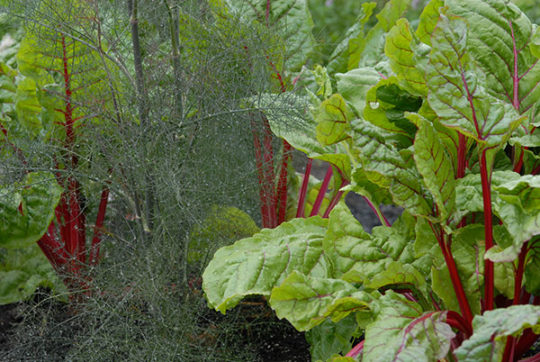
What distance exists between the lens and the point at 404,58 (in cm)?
178

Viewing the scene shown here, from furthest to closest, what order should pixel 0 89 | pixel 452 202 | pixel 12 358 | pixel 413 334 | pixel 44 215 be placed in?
pixel 0 89 → pixel 44 215 → pixel 12 358 → pixel 452 202 → pixel 413 334

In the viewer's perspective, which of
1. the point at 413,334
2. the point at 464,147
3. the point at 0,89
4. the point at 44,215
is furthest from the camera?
the point at 0,89

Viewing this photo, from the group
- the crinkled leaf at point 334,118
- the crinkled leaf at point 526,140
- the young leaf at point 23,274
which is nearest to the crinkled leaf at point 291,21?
the crinkled leaf at point 334,118

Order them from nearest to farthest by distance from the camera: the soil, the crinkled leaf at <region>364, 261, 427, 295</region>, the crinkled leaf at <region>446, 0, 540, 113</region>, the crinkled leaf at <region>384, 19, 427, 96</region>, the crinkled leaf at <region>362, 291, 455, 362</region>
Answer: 1. the crinkled leaf at <region>362, 291, 455, 362</region>
2. the crinkled leaf at <region>364, 261, 427, 295</region>
3. the crinkled leaf at <region>384, 19, 427, 96</region>
4. the crinkled leaf at <region>446, 0, 540, 113</region>
5. the soil

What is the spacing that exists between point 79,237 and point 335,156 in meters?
1.07

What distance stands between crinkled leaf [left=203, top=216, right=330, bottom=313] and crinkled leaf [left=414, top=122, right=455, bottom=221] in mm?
422

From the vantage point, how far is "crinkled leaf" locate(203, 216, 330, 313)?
1778mm

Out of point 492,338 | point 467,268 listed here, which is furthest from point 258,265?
point 492,338

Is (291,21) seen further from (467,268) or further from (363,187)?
(467,268)

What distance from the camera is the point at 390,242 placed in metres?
1.81

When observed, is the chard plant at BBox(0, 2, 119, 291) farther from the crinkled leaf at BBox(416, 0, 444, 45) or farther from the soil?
the crinkled leaf at BBox(416, 0, 444, 45)

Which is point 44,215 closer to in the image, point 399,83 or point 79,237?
point 79,237

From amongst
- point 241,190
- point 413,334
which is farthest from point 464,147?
point 241,190

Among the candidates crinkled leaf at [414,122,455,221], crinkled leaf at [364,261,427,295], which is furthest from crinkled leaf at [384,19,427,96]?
crinkled leaf at [364,261,427,295]
